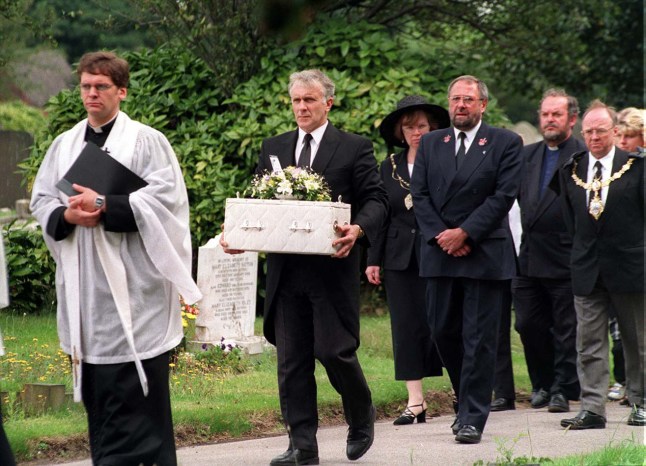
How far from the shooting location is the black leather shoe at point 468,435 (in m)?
7.70

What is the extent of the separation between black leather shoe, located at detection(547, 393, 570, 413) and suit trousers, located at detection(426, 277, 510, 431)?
5.63 feet

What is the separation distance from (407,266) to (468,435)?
170cm

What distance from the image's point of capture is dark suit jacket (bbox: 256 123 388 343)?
23.3ft

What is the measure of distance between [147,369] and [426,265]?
2750 millimetres

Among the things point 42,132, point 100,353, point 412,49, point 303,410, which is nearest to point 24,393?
point 303,410

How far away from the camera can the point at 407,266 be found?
9023 mm

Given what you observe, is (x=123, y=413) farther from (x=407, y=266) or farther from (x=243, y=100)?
(x=243, y=100)

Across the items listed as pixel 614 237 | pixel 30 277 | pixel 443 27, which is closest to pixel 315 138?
pixel 614 237

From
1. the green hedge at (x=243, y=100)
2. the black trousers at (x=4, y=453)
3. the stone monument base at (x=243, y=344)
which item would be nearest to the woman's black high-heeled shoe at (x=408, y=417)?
the stone monument base at (x=243, y=344)

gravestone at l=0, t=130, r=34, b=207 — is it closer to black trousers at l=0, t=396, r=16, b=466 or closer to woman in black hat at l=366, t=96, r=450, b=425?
woman in black hat at l=366, t=96, r=450, b=425

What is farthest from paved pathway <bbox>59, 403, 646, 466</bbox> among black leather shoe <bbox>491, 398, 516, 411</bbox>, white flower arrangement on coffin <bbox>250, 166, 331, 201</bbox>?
white flower arrangement on coffin <bbox>250, 166, 331, 201</bbox>

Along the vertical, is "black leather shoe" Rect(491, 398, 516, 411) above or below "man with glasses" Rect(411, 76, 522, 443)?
below

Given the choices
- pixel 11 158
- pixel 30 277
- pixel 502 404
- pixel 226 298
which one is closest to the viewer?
pixel 502 404

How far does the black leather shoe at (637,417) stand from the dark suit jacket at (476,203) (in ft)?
5.08
